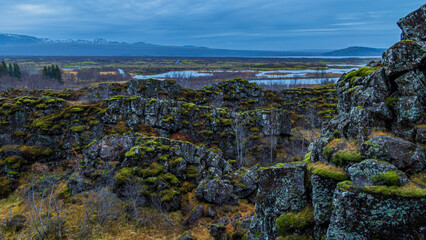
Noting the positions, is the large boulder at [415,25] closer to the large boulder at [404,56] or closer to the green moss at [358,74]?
the large boulder at [404,56]

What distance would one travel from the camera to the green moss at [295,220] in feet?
37.5

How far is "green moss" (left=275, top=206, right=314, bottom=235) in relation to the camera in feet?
37.5

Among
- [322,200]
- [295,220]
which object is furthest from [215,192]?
[322,200]

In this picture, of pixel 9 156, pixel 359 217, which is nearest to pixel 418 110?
pixel 359 217

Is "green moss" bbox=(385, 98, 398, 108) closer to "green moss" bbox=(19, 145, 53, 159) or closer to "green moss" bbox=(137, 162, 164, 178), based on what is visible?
"green moss" bbox=(137, 162, 164, 178)

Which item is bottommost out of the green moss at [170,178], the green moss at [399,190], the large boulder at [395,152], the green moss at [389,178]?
the green moss at [170,178]

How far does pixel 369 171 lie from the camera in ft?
32.2

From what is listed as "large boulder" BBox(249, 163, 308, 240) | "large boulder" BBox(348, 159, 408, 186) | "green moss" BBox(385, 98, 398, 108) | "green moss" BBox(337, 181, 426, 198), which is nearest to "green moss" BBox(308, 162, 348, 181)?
"large boulder" BBox(348, 159, 408, 186)

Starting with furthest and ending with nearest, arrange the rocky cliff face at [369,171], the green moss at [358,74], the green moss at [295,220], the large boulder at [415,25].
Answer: the green moss at [358,74], the large boulder at [415,25], the green moss at [295,220], the rocky cliff face at [369,171]

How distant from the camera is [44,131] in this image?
38094 mm

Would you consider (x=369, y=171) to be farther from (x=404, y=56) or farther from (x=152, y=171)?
(x=152, y=171)

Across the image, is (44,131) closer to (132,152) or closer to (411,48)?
(132,152)

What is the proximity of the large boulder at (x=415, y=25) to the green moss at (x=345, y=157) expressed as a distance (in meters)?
8.29

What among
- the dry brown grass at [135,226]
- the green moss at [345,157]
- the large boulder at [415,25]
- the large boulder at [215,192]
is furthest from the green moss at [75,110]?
the large boulder at [415,25]
